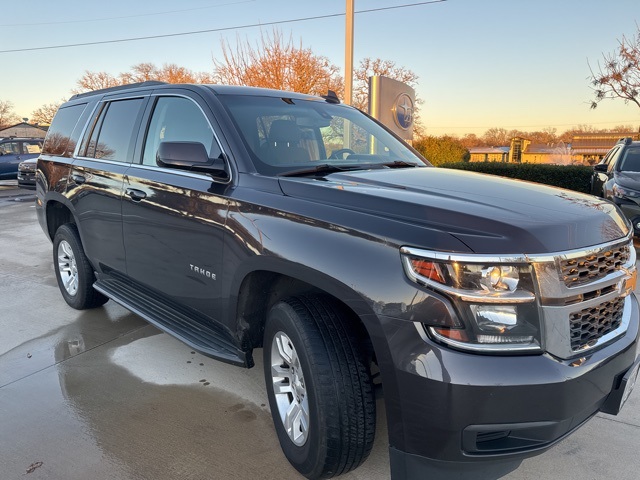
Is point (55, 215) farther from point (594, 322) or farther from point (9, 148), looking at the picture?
point (9, 148)

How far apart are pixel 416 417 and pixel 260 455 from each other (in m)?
1.16

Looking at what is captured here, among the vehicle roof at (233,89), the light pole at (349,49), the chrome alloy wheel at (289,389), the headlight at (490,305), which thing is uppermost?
the light pole at (349,49)

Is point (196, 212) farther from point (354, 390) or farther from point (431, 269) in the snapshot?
point (431, 269)

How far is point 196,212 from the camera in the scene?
9.81ft

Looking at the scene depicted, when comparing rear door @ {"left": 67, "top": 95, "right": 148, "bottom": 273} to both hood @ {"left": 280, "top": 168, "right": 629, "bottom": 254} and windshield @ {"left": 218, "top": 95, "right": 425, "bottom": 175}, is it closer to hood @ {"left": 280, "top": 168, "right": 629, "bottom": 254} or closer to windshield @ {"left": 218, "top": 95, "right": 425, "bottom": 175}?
windshield @ {"left": 218, "top": 95, "right": 425, "bottom": 175}

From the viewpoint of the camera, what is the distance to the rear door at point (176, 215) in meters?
2.92

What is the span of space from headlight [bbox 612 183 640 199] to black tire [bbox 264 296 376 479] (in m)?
6.70

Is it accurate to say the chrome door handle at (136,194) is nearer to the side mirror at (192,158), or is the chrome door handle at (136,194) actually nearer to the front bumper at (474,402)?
the side mirror at (192,158)

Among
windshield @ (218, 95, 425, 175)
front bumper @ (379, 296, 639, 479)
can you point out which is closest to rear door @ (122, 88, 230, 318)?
windshield @ (218, 95, 425, 175)

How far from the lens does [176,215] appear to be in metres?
3.14

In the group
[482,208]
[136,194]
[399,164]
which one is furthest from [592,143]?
[482,208]

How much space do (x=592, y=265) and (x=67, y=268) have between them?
4699mm

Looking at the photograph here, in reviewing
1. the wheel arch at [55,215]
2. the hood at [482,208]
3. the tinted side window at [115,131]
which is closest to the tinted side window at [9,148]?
the wheel arch at [55,215]

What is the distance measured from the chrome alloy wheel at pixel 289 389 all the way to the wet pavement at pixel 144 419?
245mm
